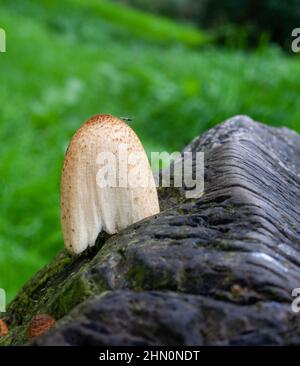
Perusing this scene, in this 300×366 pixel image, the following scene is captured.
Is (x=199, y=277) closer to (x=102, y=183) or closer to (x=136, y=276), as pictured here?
(x=136, y=276)

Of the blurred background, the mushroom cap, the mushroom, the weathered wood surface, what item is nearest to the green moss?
the weathered wood surface

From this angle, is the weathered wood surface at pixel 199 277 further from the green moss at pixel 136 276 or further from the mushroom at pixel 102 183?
the mushroom at pixel 102 183

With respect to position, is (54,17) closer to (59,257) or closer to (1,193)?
(1,193)

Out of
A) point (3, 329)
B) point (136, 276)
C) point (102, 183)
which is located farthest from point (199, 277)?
point (3, 329)

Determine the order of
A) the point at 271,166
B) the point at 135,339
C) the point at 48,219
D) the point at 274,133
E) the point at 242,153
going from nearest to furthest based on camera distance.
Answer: the point at 135,339
the point at 242,153
the point at 271,166
the point at 274,133
the point at 48,219

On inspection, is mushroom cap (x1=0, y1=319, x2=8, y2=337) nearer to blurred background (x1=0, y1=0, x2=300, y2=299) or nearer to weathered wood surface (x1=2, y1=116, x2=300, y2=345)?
weathered wood surface (x1=2, y1=116, x2=300, y2=345)
